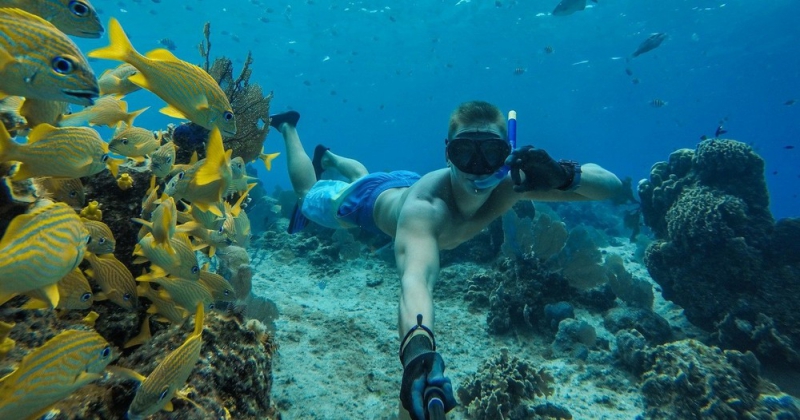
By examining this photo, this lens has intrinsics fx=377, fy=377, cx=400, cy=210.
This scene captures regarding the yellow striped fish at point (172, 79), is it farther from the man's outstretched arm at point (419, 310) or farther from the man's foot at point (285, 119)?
the man's foot at point (285, 119)

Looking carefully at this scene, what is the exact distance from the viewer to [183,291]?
2510mm

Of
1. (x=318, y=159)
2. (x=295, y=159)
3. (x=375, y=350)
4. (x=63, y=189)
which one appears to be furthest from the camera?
(x=318, y=159)

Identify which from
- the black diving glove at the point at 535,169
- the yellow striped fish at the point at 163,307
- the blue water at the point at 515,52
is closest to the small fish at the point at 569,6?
the blue water at the point at 515,52

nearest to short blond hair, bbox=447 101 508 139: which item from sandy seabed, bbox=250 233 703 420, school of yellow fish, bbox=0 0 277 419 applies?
school of yellow fish, bbox=0 0 277 419

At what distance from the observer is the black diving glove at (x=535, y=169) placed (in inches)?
140

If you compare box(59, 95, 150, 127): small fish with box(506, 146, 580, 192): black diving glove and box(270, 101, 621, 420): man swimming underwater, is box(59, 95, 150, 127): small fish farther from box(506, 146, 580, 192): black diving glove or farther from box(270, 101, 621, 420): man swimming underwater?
box(506, 146, 580, 192): black diving glove

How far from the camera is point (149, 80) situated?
6.46 feet

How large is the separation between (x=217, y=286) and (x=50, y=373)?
155 cm

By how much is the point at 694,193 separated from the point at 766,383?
3.76m

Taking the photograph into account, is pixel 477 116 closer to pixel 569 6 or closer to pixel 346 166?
pixel 346 166

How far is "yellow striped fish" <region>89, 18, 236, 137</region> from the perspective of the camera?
192 centimetres

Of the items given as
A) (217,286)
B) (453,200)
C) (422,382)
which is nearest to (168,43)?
(453,200)

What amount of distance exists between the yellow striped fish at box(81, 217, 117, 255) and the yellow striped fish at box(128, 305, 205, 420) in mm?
1221

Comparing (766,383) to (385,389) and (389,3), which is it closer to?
(385,389)
